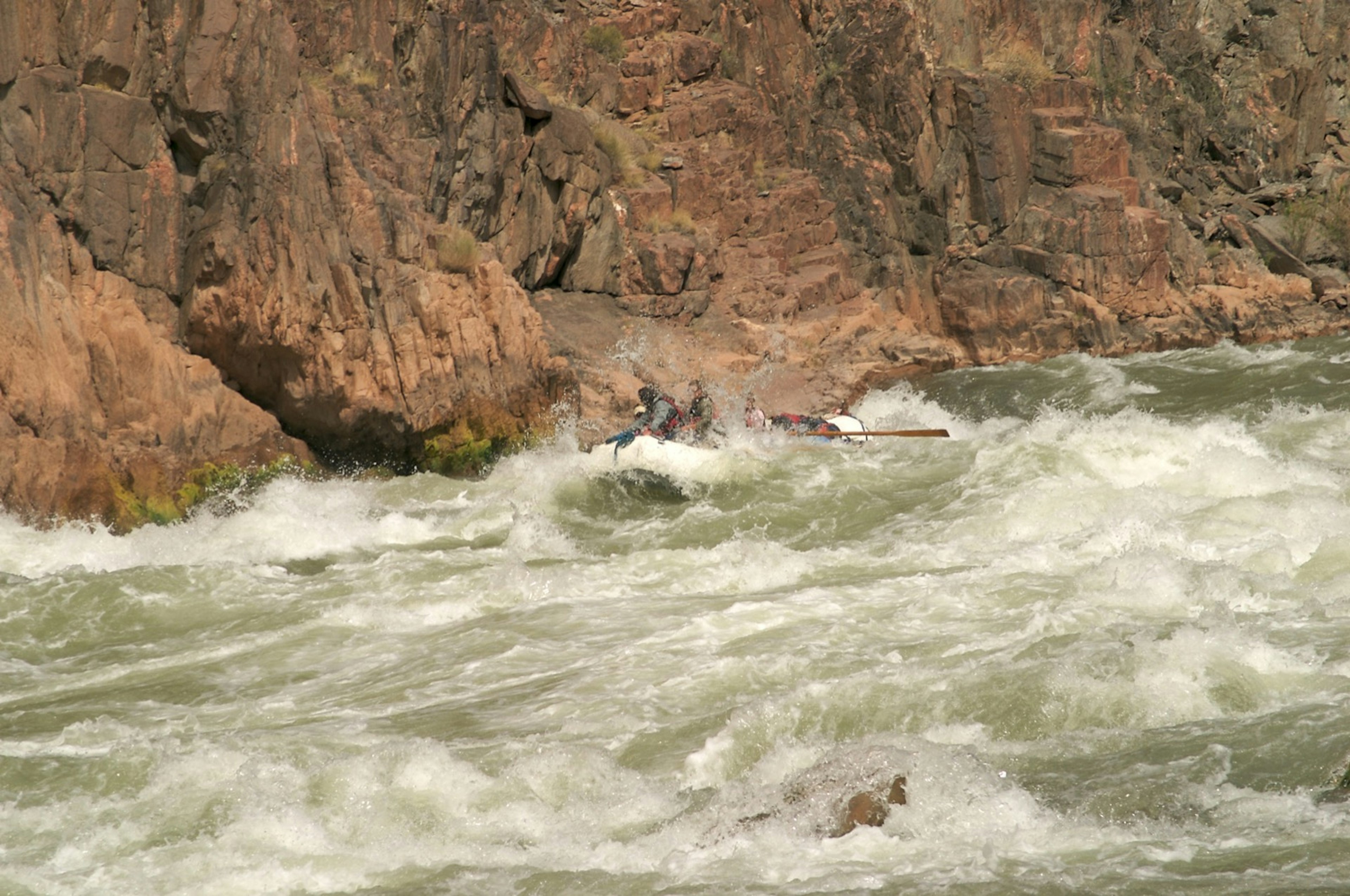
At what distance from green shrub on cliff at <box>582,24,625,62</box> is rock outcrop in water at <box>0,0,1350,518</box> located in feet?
0.16

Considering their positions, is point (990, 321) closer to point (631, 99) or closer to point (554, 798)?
point (631, 99)

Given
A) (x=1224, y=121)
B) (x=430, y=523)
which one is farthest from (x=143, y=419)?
(x=1224, y=121)

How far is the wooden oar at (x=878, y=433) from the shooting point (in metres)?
14.3

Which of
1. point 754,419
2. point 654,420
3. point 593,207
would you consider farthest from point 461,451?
point 593,207

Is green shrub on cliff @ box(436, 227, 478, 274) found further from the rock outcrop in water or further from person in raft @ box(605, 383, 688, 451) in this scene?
person in raft @ box(605, 383, 688, 451)

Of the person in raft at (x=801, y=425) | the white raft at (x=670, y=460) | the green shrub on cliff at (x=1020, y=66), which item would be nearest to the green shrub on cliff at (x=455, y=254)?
the white raft at (x=670, y=460)

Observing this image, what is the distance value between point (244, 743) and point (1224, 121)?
2368 cm

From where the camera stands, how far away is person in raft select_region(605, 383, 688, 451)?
42.8ft

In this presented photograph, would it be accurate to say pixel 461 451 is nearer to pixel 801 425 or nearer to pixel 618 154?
pixel 801 425

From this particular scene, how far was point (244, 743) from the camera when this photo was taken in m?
6.17

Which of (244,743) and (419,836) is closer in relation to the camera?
(419,836)

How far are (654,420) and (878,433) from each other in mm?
2600

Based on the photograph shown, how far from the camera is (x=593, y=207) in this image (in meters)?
19.0

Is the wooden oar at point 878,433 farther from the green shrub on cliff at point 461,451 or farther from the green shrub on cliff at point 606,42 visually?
the green shrub on cliff at point 606,42
